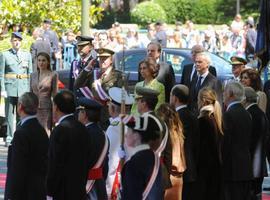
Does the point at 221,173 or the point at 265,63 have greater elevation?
the point at 265,63

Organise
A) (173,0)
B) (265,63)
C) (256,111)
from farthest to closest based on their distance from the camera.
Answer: (173,0) < (265,63) < (256,111)

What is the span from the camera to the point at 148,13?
199 feet

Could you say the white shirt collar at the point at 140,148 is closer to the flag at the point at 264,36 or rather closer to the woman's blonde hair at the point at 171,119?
the woman's blonde hair at the point at 171,119

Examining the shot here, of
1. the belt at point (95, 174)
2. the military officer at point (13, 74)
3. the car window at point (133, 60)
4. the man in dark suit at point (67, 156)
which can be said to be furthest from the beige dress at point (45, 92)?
the car window at point (133, 60)

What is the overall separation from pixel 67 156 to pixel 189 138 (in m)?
2.15

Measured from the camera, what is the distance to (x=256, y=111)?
12.6 m

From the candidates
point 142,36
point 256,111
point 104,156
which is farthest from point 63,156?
point 142,36

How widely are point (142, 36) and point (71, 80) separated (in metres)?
21.8

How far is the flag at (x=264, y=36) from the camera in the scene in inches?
548

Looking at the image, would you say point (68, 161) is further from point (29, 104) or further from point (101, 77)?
point (101, 77)

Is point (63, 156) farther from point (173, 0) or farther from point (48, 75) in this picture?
point (173, 0)

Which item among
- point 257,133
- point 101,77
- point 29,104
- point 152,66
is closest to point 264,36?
point 152,66

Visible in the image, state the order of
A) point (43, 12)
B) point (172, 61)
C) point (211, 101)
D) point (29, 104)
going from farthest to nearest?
1. point (43, 12)
2. point (172, 61)
3. point (211, 101)
4. point (29, 104)

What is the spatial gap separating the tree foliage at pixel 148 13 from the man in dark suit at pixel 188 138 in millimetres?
48586
